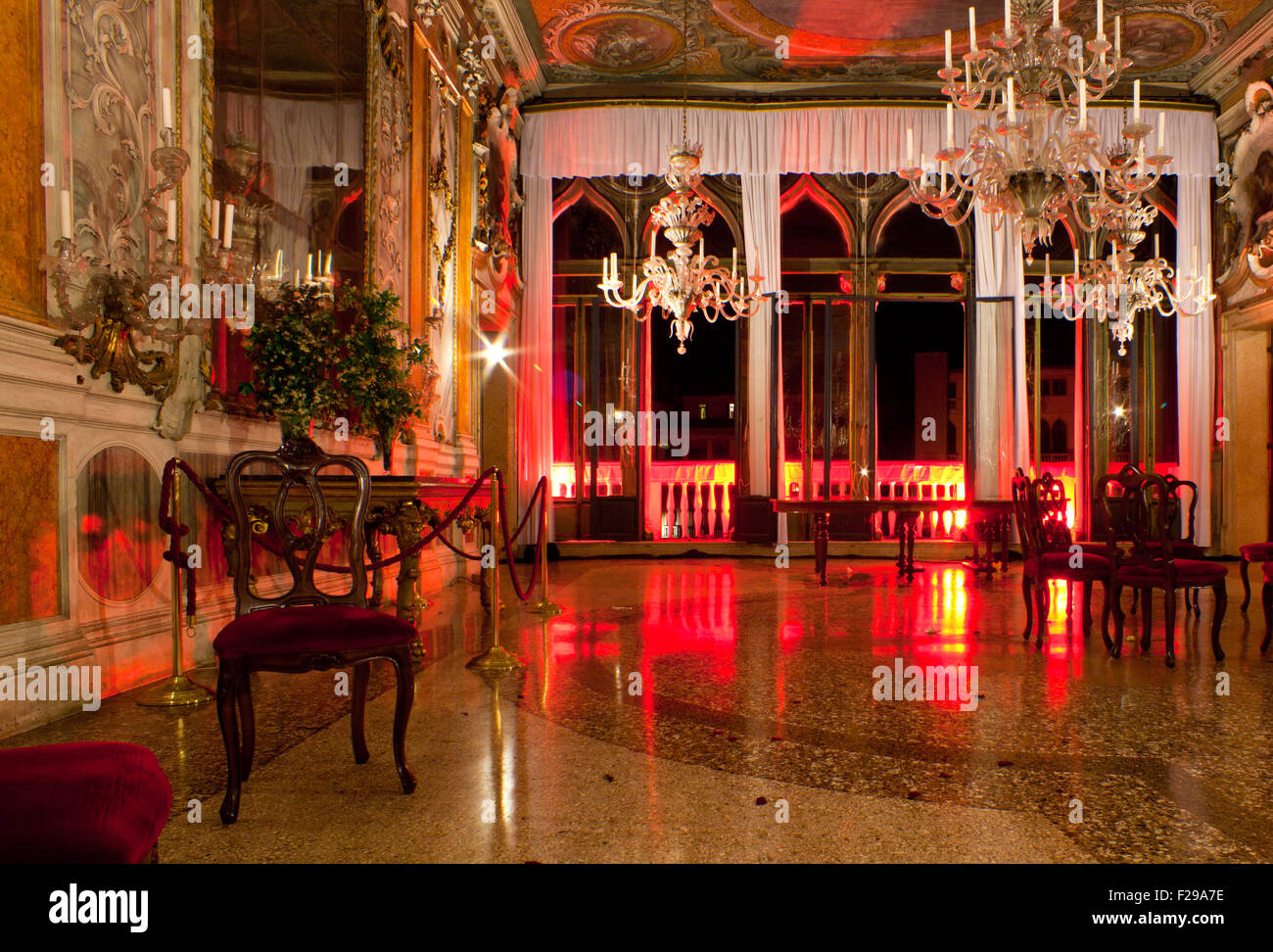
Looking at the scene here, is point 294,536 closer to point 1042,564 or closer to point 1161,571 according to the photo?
point 1042,564

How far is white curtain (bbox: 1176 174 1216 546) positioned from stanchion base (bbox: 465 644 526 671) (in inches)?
359

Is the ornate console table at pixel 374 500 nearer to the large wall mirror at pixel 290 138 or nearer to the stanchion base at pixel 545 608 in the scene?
the large wall mirror at pixel 290 138

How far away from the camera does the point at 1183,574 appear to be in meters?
4.24

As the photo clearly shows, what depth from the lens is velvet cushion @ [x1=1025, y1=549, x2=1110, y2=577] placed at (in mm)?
4547

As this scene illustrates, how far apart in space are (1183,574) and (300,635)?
4.23 meters

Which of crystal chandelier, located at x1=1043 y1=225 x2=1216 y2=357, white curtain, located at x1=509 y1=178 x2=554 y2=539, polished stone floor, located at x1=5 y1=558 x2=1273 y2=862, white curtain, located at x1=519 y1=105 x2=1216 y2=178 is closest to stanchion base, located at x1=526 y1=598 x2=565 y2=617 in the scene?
polished stone floor, located at x1=5 y1=558 x2=1273 y2=862

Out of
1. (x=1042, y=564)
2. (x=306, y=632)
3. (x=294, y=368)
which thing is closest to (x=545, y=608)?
Result: (x=294, y=368)

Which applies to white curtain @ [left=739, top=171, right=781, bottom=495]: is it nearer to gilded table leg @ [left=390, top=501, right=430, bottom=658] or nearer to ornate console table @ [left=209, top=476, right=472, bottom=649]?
gilded table leg @ [left=390, top=501, right=430, bottom=658]

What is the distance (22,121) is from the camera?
3.04 metres

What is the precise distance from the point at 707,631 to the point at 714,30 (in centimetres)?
679

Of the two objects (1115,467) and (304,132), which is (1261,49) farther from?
(304,132)

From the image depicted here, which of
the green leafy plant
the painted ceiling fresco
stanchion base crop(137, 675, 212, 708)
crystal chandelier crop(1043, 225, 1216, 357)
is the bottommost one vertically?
stanchion base crop(137, 675, 212, 708)

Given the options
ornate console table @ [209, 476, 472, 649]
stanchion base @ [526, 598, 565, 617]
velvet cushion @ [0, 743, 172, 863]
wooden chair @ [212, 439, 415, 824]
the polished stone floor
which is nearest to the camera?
velvet cushion @ [0, 743, 172, 863]
